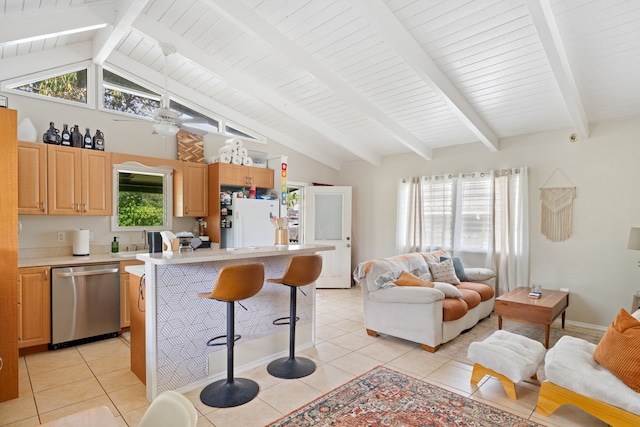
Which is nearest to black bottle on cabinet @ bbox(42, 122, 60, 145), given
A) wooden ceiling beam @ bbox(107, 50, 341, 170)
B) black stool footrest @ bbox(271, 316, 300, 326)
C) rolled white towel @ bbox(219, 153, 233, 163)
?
wooden ceiling beam @ bbox(107, 50, 341, 170)

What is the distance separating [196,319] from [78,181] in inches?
94.6

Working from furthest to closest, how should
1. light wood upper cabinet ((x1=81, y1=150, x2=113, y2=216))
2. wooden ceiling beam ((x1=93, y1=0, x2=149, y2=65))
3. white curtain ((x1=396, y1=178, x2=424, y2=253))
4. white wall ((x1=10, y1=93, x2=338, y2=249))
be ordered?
white curtain ((x1=396, y1=178, x2=424, y2=253)) → light wood upper cabinet ((x1=81, y1=150, x2=113, y2=216)) → white wall ((x1=10, y1=93, x2=338, y2=249)) → wooden ceiling beam ((x1=93, y1=0, x2=149, y2=65))

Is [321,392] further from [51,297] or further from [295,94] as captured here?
[295,94]

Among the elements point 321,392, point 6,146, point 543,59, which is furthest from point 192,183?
point 543,59

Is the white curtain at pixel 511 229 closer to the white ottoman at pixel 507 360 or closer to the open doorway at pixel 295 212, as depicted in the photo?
the white ottoman at pixel 507 360

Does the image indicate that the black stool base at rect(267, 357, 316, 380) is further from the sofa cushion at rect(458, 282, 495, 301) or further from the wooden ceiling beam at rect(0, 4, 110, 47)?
the wooden ceiling beam at rect(0, 4, 110, 47)

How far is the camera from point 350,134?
5.74 metres

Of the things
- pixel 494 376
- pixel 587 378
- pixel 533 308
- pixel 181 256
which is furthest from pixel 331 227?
pixel 587 378

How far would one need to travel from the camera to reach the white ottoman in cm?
259

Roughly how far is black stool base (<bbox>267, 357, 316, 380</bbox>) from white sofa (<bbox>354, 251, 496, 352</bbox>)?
3.50 feet

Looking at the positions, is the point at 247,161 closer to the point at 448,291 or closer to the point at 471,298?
the point at 448,291

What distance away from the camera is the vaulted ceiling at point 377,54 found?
294cm

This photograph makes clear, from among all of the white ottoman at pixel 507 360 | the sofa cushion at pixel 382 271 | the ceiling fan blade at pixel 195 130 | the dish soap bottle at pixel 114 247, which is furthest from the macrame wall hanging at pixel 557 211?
the dish soap bottle at pixel 114 247

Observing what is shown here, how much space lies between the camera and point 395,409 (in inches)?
97.7
